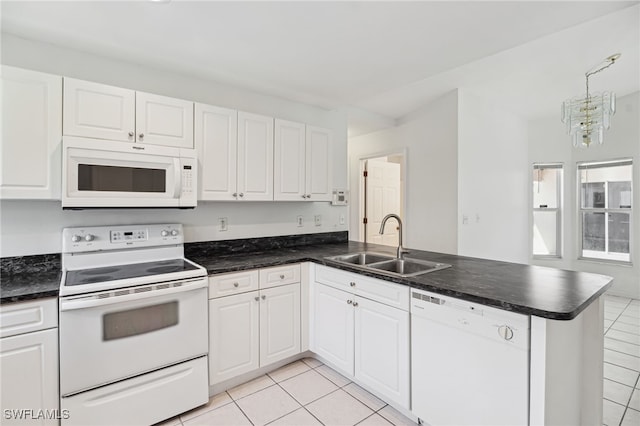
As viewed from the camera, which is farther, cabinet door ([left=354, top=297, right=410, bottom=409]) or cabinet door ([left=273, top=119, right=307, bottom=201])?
cabinet door ([left=273, top=119, right=307, bottom=201])

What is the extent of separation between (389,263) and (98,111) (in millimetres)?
2263

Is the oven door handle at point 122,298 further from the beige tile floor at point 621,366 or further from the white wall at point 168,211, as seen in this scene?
the beige tile floor at point 621,366

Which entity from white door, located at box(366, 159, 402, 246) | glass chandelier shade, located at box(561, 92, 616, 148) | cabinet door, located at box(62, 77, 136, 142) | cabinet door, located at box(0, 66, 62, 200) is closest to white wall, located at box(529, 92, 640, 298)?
glass chandelier shade, located at box(561, 92, 616, 148)

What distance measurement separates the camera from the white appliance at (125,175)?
1.77 meters

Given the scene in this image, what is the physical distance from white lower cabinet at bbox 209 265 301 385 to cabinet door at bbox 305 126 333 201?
839 millimetres

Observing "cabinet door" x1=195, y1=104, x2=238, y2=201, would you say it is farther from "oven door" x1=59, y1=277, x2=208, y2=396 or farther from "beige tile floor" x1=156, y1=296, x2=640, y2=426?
"beige tile floor" x1=156, y1=296, x2=640, y2=426

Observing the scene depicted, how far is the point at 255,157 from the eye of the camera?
2578 millimetres

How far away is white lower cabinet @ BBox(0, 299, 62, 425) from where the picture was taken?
1.45 meters

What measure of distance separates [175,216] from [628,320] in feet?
16.4

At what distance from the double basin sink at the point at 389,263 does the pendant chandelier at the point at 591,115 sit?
2245 millimetres

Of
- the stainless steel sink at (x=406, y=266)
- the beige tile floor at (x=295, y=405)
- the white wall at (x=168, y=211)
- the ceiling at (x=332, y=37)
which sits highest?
the ceiling at (x=332, y=37)

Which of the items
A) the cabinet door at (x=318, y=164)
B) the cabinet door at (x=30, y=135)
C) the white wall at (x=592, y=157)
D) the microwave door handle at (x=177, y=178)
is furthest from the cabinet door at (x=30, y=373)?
the white wall at (x=592, y=157)

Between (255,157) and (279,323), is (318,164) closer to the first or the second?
(255,157)

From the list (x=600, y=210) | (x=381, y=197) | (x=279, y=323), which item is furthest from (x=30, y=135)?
(x=600, y=210)
